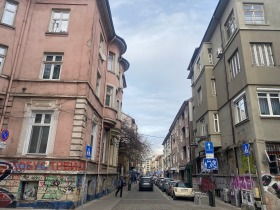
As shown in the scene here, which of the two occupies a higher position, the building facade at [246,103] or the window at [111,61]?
the window at [111,61]

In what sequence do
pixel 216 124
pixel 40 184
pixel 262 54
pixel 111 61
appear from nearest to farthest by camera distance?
1. pixel 40 184
2. pixel 262 54
3. pixel 216 124
4. pixel 111 61

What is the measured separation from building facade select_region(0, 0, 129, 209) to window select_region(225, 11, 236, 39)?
33.4ft

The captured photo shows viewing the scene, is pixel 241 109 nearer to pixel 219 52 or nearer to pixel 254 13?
pixel 219 52

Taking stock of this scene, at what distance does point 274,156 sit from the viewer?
12984mm

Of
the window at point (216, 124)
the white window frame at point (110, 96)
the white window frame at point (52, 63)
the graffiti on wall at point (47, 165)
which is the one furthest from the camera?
the white window frame at point (110, 96)

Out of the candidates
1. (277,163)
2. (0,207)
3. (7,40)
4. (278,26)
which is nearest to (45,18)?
(7,40)

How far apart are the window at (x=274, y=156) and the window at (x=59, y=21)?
15257 mm

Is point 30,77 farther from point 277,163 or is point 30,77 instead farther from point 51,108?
point 277,163

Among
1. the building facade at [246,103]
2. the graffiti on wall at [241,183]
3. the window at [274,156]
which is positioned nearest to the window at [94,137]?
the building facade at [246,103]

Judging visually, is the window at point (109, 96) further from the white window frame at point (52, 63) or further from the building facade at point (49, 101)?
the white window frame at point (52, 63)

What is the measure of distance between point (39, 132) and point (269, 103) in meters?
14.3

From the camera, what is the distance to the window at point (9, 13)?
14.5 meters

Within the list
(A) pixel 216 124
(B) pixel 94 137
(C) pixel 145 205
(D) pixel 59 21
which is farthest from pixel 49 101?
(A) pixel 216 124

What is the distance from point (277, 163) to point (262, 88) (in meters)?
4.70
